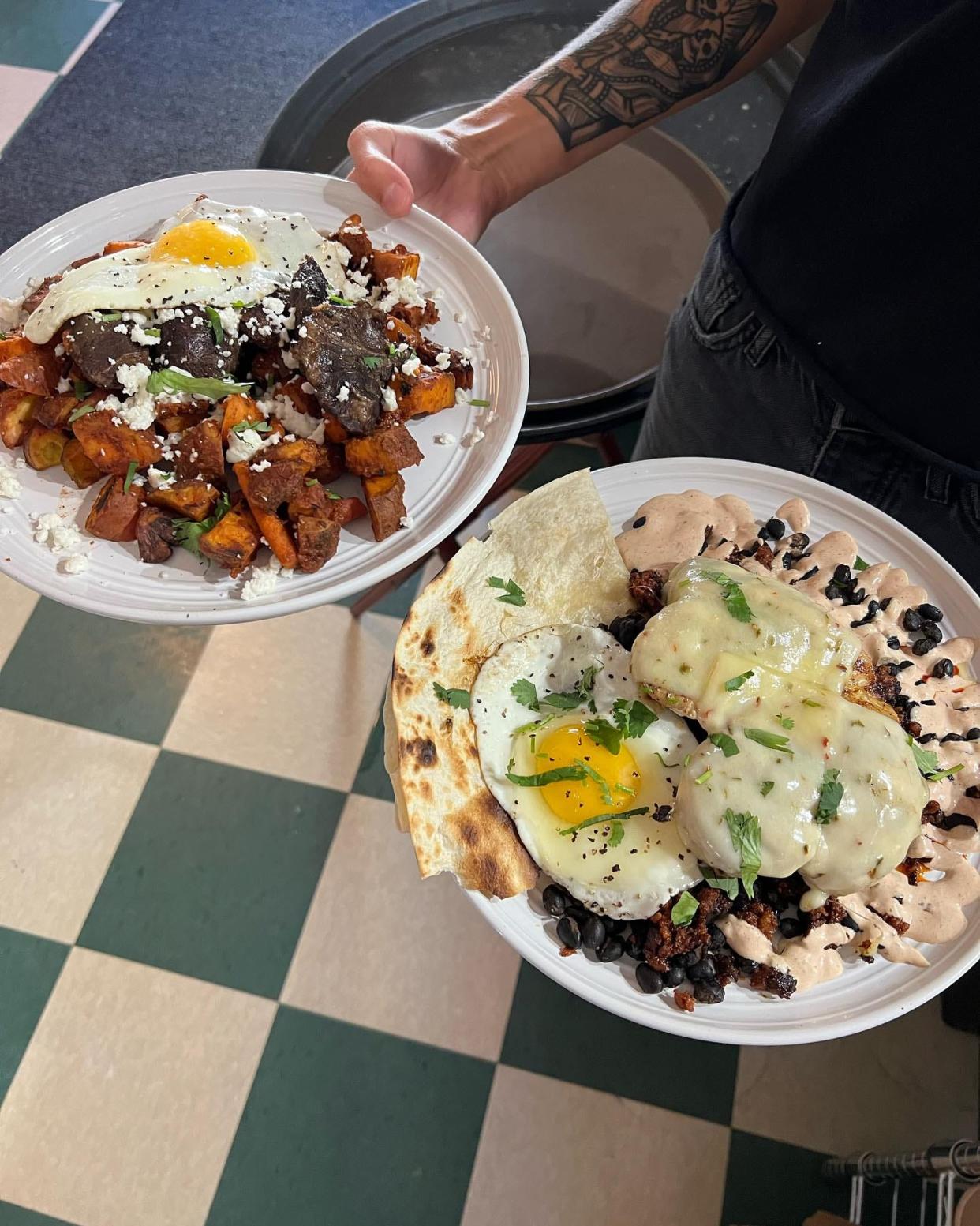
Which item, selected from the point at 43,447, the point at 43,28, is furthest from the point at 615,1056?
the point at 43,28

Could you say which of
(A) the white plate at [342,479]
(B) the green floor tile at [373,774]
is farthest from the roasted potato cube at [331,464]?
(B) the green floor tile at [373,774]

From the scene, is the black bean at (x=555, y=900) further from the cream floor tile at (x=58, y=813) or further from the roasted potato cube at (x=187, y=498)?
the cream floor tile at (x=58, y=813)

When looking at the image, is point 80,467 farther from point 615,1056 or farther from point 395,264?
point 615,1056

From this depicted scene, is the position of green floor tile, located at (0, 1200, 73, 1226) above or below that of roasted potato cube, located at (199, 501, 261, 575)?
below

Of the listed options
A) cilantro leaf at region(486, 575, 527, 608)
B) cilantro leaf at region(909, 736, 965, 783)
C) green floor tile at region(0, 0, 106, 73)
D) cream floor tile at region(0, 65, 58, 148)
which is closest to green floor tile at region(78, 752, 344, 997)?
cilantro leaf at region(486, 575, 527, 608)

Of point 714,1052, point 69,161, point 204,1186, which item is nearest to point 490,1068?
point 714,1052

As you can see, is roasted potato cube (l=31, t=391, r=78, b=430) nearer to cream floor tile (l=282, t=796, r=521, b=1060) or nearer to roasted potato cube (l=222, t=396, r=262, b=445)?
roasted potato cube (l=222, t=396, r=262, b=445)
